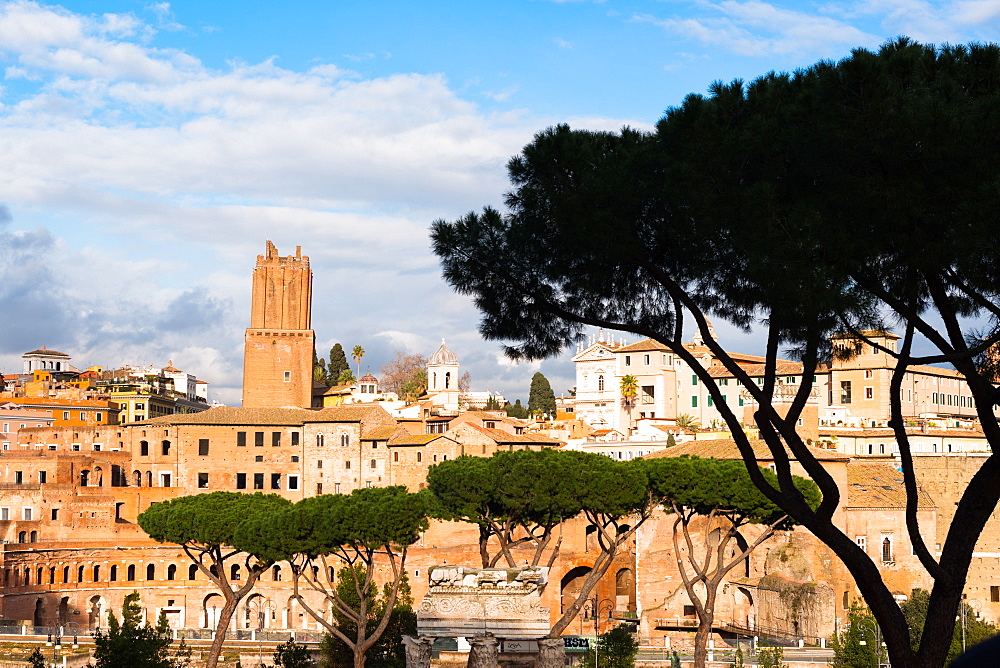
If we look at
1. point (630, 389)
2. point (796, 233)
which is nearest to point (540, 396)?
point (630, 389)

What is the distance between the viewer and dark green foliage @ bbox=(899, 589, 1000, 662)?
30444mm

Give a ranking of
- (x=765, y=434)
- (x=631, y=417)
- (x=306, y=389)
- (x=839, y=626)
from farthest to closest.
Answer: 1. (x=631, y=417)
2. (x=306, y=389)
3. (x=839, y=626)
4. (x=765, y=434)

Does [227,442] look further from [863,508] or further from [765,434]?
[765,434]

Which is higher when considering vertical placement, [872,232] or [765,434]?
[872,232]

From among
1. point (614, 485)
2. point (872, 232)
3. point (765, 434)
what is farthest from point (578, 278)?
point (614, 485)

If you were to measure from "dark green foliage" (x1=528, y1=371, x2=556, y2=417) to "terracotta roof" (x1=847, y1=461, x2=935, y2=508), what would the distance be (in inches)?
1856

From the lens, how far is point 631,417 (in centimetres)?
7588

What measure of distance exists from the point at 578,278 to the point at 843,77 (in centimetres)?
367

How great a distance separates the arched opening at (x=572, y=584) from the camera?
1836 inches

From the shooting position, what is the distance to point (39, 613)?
47219 mm

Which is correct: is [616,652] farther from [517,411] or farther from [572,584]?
[517,411]

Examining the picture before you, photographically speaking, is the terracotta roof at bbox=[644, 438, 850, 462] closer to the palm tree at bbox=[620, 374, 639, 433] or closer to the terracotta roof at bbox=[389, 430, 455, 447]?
the terracotta roof at bbox=[389, 430, 455, 447]

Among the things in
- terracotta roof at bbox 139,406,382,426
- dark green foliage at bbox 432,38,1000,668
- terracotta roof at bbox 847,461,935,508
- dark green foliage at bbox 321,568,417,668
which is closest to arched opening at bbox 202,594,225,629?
terracotta roof at bbox 139,406,382,426

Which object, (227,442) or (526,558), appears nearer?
(526,558)
